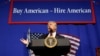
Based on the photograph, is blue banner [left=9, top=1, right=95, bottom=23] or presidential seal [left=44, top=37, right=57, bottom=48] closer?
presidential seal [left=44, top=37, right=57, bottom=48]

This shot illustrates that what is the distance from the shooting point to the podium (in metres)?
1.84

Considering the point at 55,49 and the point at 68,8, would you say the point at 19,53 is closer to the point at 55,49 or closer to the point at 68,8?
the point at 68,8

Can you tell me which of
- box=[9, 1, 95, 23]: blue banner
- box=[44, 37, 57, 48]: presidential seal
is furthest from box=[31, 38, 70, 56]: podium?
box=[9, 1, 95, 23]: blue banner

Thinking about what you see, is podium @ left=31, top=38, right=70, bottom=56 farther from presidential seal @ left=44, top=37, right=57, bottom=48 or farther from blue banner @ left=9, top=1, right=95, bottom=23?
blue banner @ left=9, top=1, right=95, bottom=23

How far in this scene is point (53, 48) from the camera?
73.2 inches

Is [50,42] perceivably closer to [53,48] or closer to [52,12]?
[53,48]

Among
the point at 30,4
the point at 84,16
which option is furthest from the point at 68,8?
the point at 30,4

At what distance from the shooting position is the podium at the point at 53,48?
6.05 feet

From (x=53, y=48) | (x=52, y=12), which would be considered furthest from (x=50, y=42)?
(x=52, y=12)

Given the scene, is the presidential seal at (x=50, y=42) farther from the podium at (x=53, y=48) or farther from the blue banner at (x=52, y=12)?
the blue banner at (x=52, y=12)

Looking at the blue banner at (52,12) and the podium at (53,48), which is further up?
the blue banner at (52,12)

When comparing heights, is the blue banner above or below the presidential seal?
above

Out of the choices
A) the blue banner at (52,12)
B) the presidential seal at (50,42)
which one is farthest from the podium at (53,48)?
the blue banner at (52,12)

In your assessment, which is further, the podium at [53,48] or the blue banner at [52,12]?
the blue banner at [52,12]
